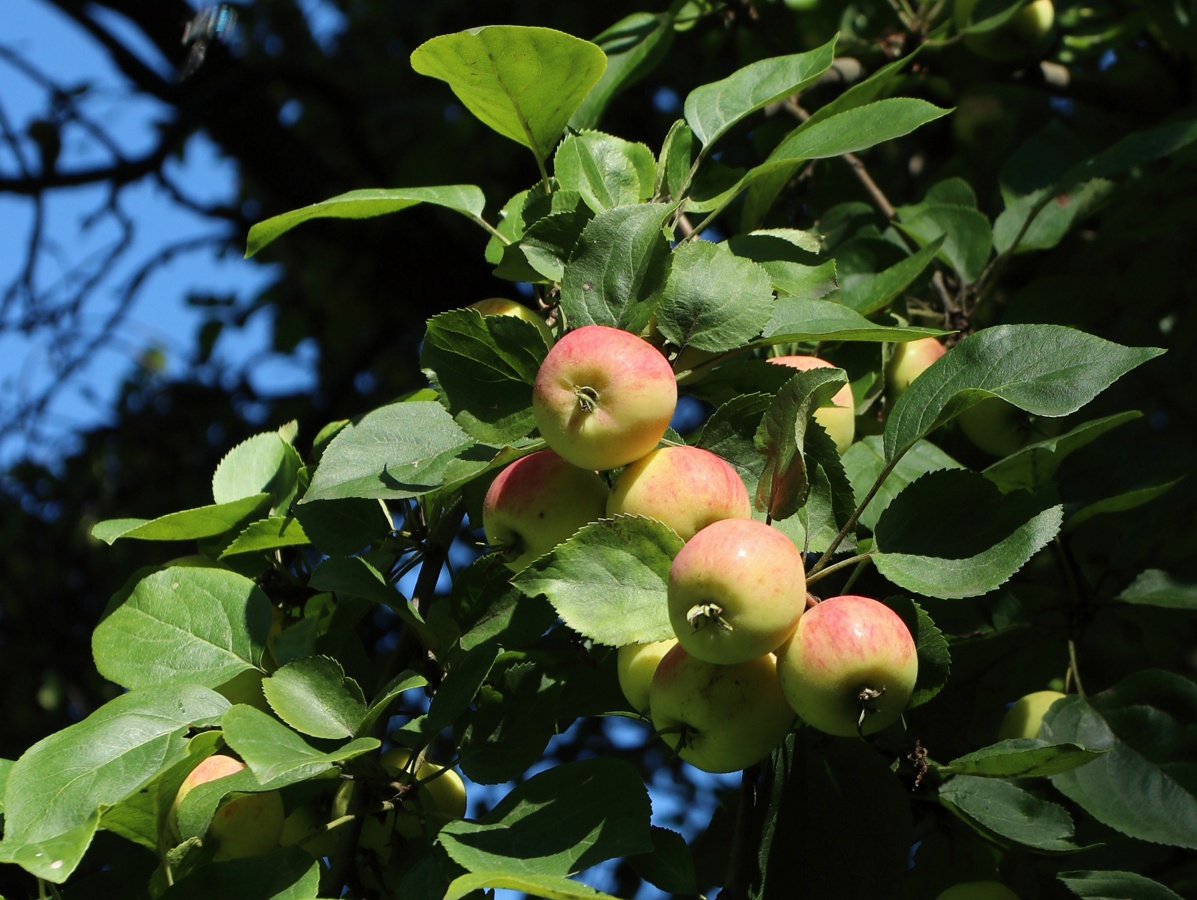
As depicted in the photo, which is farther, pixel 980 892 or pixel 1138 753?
pixel 1138 753

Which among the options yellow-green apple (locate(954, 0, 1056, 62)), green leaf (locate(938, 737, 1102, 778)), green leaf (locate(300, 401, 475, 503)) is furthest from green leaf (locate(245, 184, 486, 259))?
yellow-green apple (locate(954, 0, 1056, 62))

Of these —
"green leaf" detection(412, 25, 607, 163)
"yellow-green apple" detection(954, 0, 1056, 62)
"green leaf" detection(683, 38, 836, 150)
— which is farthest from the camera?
"yellow-green apple" detection(954, 0, 1056, 62)

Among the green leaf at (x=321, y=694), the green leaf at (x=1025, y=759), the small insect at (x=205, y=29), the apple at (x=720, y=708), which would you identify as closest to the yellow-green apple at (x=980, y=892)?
the green leaf at (x=1025, y=759)

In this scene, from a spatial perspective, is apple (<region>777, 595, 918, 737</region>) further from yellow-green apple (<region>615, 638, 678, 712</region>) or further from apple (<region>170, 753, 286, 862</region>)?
apple (<region>170, 753, 286, 862</region>)

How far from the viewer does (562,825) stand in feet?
2.15

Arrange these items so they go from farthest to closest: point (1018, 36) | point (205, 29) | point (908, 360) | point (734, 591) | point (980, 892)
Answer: point (205, 29)
point (1018, 36)
point (908, 360)
point (980, 892)
point (734, 591)

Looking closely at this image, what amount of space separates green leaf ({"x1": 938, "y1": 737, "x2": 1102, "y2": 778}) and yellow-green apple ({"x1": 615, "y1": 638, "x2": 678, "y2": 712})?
0.20 m

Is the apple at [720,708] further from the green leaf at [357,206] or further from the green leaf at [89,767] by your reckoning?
the green leaf at [357,206]

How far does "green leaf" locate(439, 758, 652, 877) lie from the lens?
0.63 m

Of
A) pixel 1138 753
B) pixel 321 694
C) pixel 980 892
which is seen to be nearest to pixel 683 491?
pixel 321 694

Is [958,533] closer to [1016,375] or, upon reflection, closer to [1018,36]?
[1016,375]

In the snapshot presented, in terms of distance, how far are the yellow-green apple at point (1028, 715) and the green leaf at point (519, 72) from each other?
62cm

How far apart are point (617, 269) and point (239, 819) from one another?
44 centimetres

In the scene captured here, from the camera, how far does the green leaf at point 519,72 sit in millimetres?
815
